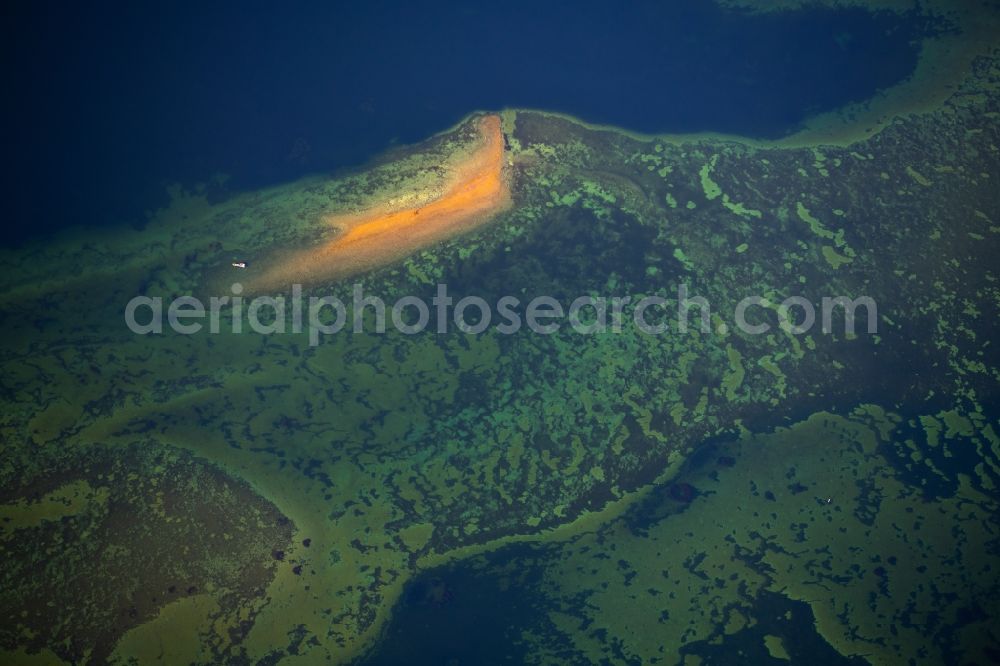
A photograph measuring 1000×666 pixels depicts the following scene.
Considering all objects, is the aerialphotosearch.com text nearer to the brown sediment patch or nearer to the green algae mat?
the green algae mat

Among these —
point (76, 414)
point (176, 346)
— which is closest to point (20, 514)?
point (76, 414)

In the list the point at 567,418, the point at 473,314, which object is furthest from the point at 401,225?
the point at 567,418

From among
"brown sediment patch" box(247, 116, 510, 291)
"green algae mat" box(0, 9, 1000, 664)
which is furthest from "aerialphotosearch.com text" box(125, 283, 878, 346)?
"brown sediment patch" box(247, 116, 510, 291)

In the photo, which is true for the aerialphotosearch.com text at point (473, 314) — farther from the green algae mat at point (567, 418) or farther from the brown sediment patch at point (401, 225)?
the brown sediment patch at point (401, 225)

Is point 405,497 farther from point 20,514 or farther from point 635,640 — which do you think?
point 20,514

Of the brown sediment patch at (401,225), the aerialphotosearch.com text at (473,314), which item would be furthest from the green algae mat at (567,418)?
the brown sediment patch at (401,225)
